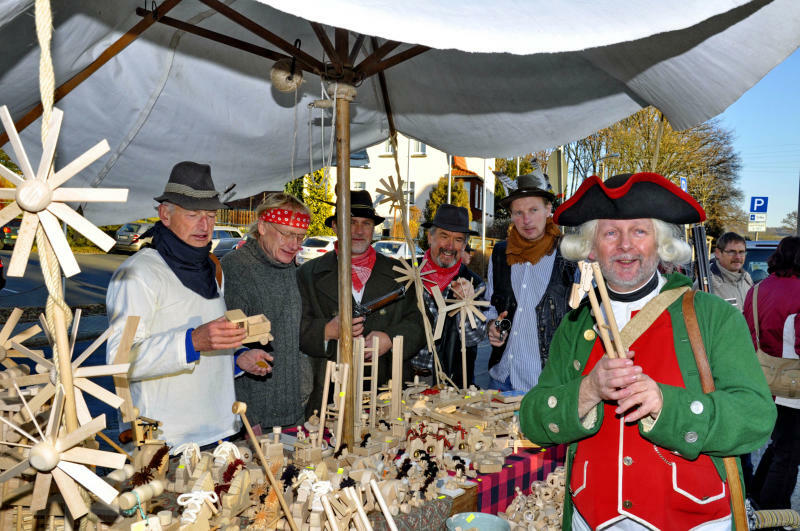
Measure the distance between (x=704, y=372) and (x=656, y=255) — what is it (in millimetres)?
380

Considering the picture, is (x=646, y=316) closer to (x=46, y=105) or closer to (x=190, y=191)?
(x=46, y=105)

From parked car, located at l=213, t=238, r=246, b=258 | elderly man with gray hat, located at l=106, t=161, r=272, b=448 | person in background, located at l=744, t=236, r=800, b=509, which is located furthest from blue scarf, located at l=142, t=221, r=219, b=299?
parked car, located at l=213, t=238, r=246, b=258

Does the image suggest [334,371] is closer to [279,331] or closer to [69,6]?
[279,331]

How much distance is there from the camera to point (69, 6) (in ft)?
6.68

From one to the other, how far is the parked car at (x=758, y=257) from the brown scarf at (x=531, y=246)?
5848 millimetres

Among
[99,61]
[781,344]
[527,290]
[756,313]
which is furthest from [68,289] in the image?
[781,344]

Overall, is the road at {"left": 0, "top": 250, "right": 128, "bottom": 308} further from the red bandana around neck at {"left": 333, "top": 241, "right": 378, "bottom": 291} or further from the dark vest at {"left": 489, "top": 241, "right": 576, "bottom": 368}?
the dark vest at {"left": 489, "top": 241, "right": 576, "bottom": 368}

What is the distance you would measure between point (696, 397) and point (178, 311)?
6.49ft

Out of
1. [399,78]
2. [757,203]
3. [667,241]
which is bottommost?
[667,241]

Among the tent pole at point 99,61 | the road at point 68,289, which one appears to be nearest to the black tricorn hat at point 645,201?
the tent pole at point 99,61

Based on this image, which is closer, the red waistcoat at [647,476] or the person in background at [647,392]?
the person in background at [647,392]

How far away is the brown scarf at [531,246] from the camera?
344 centimetres

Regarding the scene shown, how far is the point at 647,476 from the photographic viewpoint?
5.25 feet

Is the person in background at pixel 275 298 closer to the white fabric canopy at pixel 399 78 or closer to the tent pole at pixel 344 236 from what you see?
the white fabric canopy at pixel 399 78
